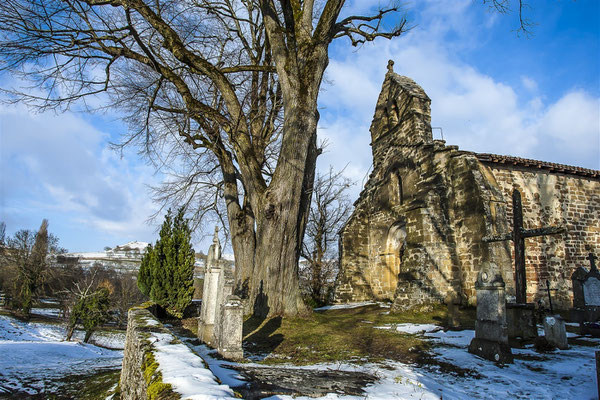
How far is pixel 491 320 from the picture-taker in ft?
19.3

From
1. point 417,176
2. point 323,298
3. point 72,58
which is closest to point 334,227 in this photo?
point 323,298

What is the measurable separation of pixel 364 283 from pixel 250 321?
8463 millimetres

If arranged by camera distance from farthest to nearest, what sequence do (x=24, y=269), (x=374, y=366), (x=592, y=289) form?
(x=24, y=269), (x=592, y=289), (x=374, y=366)

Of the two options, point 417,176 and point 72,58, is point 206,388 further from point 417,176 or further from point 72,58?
point 417,176

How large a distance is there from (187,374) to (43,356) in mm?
15109

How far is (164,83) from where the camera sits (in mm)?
11453

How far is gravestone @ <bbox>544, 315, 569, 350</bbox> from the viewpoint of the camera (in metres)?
6.29

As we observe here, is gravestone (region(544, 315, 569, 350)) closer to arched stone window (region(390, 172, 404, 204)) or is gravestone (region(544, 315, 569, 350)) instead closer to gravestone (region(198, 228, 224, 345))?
gravestone (region(198, 228, 224, 345))

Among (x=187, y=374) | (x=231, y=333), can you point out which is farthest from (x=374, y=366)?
(x=187, y=374)

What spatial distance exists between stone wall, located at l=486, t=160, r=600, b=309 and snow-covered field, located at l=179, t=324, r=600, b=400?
6.93m

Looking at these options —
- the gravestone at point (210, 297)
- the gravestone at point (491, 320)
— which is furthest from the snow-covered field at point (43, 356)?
the gravestone at point (491, 320)

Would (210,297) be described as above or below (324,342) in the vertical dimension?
above

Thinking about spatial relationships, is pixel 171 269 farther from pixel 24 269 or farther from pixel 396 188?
pixel 24 269

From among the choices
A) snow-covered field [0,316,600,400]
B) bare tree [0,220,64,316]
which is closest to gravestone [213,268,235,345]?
snow-covered field [0,316,600,400]
